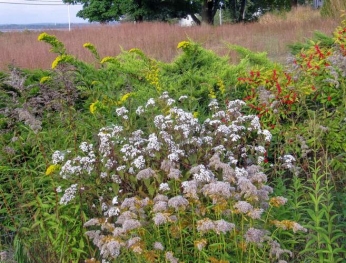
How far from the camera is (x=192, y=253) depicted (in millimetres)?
3207

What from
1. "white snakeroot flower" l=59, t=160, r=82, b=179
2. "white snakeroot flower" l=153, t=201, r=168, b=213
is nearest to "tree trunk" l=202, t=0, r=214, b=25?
"white snakeroot flower" l=59, t=160, r=82, b=179

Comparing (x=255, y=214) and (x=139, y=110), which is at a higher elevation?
(x=139, y=110)

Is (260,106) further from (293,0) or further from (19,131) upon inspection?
(293,0)

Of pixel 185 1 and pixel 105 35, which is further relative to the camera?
pixel 185 1

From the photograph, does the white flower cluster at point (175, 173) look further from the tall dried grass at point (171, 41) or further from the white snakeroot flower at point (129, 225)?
the tall dried grass at point (171, 41)

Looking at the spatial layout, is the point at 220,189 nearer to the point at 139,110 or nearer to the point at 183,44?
the point at 139,110

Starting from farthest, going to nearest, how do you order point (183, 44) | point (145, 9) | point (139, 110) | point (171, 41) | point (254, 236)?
point (145, 9) < point (171, 41) < point (183, 44) < point (139, 110) < point (254, 236)

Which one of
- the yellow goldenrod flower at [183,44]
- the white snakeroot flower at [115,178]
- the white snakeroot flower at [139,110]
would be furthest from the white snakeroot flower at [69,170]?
the yellow goldenrod flower at [183,44]

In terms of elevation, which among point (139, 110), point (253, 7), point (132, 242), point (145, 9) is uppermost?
point (253, 7)

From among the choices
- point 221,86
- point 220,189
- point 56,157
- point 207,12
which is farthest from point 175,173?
point 207,12

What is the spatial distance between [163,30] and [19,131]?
33.0 ft

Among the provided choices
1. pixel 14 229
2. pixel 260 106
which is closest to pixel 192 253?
pixel 14 229

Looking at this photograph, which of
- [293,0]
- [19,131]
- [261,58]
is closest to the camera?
[19,131]

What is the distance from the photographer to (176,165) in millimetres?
3346
